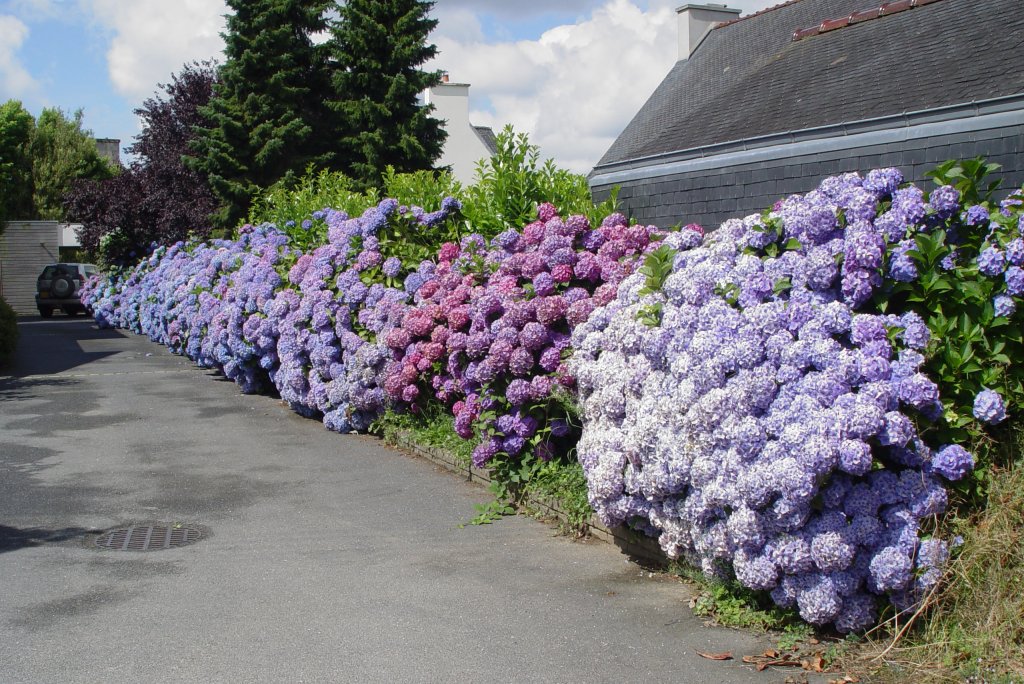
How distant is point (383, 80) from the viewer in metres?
27.5

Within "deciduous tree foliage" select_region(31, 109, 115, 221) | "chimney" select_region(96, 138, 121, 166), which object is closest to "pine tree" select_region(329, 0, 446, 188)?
"deciduous tree foliage" select_region(31, 109, 115, 221)

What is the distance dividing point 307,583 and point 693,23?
2154 cm

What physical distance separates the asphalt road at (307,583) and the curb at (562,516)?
11 centimetres

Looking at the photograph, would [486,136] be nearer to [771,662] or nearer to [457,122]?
[457,122]

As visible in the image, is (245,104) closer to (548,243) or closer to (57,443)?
(57,443)

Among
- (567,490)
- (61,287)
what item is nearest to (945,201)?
(567,490)

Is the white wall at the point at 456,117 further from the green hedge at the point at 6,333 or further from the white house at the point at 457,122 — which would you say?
the green hedge at the point at 6,333

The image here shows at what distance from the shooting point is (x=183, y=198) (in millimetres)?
26828

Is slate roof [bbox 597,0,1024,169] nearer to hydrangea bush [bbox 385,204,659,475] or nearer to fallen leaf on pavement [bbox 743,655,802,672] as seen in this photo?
hydrangea bush [bbox 385,204,659,475]

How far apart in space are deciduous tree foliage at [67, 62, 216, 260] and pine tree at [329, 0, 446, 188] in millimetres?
4259

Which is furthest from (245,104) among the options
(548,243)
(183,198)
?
(548,243)

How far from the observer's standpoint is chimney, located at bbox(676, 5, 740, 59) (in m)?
24.2

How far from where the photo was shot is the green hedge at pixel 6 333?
57.4 ft

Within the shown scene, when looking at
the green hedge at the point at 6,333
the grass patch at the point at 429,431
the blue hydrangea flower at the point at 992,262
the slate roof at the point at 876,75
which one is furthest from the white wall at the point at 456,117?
the blue hydrangea flower at the point at 992,262
